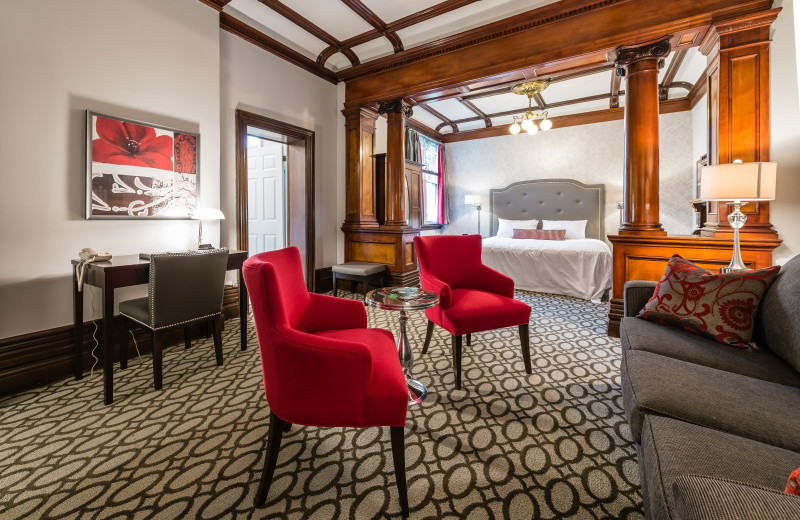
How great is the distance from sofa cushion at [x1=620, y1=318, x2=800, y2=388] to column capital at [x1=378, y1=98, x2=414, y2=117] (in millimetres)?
4056

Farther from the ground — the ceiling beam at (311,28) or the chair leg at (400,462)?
the ceiling beam at (311,28)

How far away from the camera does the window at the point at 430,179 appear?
298 inches

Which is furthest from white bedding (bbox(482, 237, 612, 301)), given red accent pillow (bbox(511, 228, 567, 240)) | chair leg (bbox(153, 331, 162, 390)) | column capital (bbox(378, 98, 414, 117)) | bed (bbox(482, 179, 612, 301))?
chair leg (bbox(153, 331, 162, 390))

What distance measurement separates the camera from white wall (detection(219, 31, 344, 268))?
367 cm

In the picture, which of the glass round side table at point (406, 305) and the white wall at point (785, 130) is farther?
the white wall at point (785, 130)

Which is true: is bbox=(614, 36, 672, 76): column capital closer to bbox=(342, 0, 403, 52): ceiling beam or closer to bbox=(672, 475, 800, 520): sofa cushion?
bbox=(342, 0, 403, 52): ceiling beam

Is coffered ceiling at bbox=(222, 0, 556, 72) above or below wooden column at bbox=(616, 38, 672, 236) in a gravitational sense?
above

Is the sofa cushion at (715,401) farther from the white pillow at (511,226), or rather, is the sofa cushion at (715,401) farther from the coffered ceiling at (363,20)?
the white pillow at (511,226)

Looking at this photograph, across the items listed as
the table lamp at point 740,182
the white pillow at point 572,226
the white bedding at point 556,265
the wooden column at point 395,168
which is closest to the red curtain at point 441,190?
the white pillow at point 572,226

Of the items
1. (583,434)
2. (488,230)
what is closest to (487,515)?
(583,434)

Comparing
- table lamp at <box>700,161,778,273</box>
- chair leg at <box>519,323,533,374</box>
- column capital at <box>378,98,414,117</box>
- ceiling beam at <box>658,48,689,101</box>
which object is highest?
ceiling beam at <box>658,48,689,101</box>

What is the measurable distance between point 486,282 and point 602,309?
7.39 feet

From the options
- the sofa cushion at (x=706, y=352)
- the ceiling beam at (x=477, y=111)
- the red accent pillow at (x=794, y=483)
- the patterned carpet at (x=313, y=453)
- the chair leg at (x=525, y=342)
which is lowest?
the patterned carpet at (x=313, y=453)

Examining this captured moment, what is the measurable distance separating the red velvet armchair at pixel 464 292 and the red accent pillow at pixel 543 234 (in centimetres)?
391
